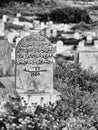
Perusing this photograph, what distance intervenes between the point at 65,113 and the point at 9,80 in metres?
2.59

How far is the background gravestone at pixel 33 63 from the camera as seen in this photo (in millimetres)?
9844

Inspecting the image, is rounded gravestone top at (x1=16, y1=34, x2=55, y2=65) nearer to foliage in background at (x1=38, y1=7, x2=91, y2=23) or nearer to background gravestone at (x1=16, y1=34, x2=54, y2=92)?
background gravestone at (x1=16, y1=34, x2=54, y2=92)

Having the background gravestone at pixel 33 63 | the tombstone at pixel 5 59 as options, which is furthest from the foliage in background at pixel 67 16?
the background gravestone at pixel 33 63

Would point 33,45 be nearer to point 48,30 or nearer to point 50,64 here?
point 50,64

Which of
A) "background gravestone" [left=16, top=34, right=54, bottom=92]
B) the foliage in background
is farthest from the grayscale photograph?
the foliage in background

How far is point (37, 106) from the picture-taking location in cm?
880

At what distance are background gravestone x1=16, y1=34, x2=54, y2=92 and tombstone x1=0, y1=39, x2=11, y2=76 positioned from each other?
282cm

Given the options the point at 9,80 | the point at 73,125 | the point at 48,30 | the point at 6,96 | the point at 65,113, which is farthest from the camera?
the point at 48,30

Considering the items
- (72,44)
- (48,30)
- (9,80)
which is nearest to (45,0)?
(48,30)

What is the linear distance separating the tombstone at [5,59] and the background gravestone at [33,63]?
2823 millimetres

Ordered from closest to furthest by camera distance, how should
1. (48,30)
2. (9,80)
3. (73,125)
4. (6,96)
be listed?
(73,125) < (6,96) < (9,80) < (48,30)

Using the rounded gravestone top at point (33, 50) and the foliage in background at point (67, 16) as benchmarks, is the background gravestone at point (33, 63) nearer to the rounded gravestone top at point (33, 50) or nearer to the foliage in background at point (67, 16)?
the rounded gravestone top at point (33, 50)

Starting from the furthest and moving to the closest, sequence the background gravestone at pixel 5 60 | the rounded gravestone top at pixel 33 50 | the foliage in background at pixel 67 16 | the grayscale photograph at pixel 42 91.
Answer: the foliage in background at pixel 67 16 → the background gravestone at pixel 5 60 → the rounded gravestone top at pixel 33 50 → the grayscale photograph at pixel 42 91

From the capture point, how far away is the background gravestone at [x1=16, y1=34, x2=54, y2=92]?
9.84 metres
